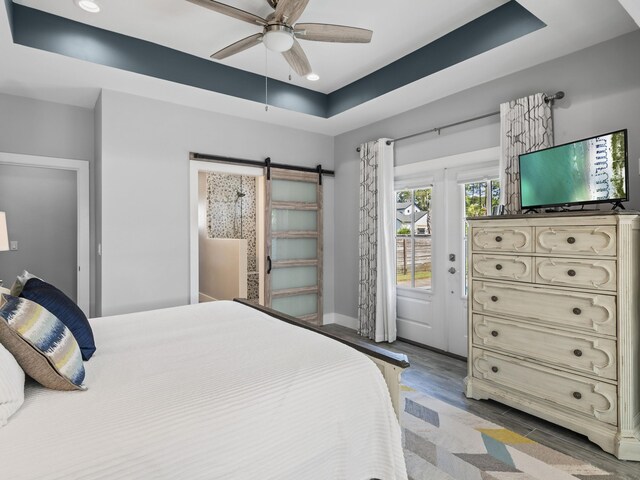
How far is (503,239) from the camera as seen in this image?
2.68 m

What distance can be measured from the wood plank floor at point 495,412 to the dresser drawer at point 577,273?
0.99 metres

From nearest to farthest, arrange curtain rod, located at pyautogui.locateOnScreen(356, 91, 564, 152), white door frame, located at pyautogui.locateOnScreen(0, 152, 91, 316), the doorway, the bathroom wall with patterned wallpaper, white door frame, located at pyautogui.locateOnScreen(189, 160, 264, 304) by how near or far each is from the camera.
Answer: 1. curtain rod, located at pyautogui.locateOnScreen(356, 91, 564, 152)
2. the doorway
3. white door frame, located at pyautogui.locateOnScreen(0, 152, 91, 316)
4. white door frame, located at pyautogui.locateOnScreen(189, 160, 264, 304)
5. the bathroom wall with patterned wallpaper

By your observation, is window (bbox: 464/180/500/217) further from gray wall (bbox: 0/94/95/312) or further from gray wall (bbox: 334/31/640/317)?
gray wall (bbox: 0/94/95/312)

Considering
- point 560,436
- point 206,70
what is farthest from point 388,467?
point 206,70

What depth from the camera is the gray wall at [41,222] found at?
423cm

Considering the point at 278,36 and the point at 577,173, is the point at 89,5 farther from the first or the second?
the point at 577,173

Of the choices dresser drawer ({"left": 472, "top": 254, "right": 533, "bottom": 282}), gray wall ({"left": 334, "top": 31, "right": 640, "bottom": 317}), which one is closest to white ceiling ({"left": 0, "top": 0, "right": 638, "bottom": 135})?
gray wall ({"left": 334, "top": 31, "right": 640, "bottom": 317})

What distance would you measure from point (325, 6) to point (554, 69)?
6.32 ft

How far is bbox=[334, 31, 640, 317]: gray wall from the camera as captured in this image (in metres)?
2.56

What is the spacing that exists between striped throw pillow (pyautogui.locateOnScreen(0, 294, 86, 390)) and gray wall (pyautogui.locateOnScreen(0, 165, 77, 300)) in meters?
3.58

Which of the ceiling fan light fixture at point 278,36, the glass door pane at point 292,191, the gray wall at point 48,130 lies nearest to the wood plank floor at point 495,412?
the glass door pane at point 292,191

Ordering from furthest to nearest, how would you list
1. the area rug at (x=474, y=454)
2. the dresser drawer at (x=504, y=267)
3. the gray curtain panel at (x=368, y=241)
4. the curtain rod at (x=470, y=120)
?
the gray curtain panel at (x=368, y=241) < the curtain rod at (x=470, y=120) < the dresser drawer at (x=504, y=267) < the area rug at (x=474, y=454)

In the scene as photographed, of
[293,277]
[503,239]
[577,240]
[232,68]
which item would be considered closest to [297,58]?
[232,68]

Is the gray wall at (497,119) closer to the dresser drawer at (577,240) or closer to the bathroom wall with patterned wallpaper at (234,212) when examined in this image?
the dresser drawer at (577,240)
